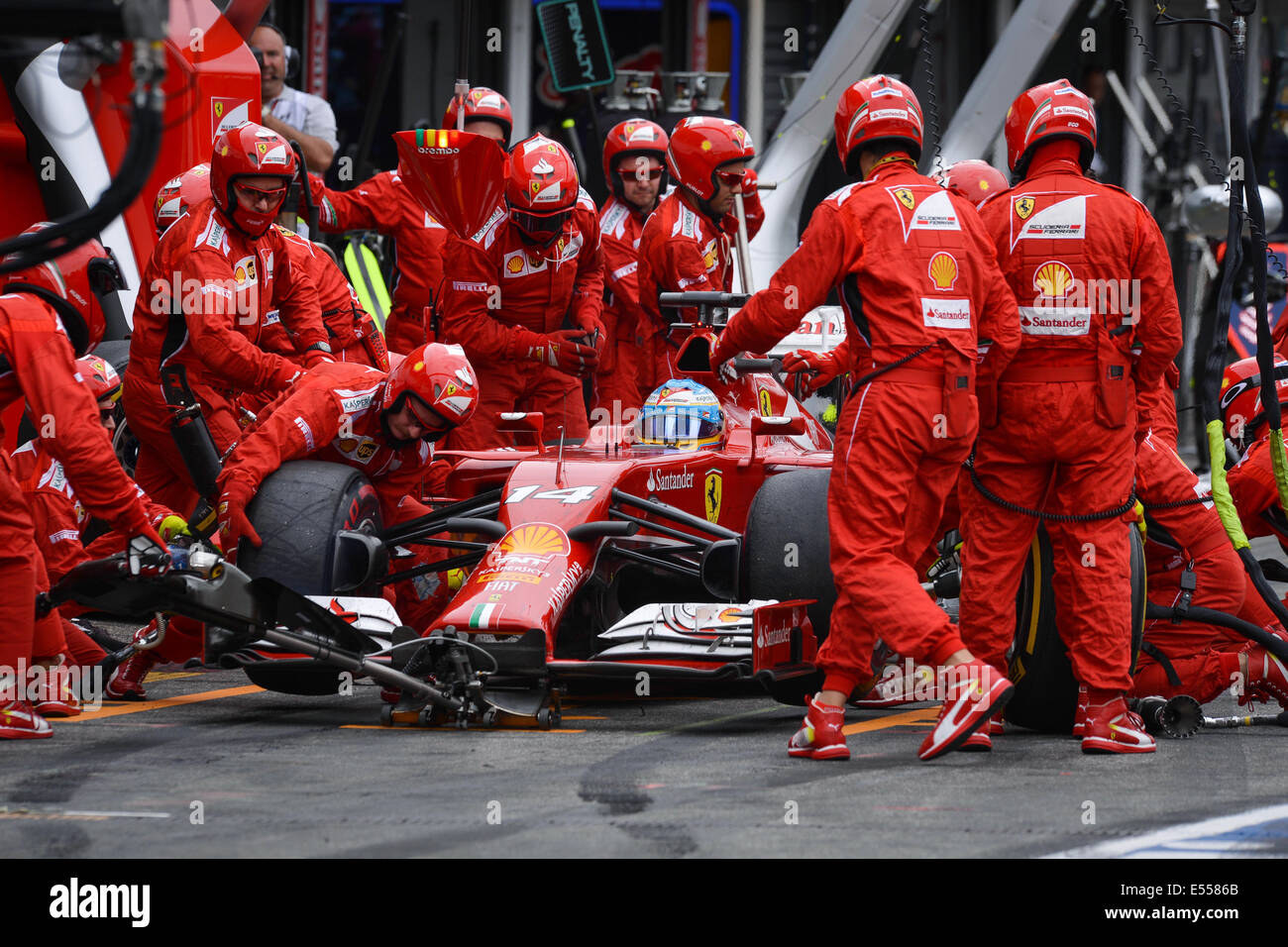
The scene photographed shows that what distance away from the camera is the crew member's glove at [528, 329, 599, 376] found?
985 centimetres

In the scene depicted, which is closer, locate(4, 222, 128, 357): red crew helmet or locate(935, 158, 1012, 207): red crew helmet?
locate(4, 222, 128, 357): red crew helmet

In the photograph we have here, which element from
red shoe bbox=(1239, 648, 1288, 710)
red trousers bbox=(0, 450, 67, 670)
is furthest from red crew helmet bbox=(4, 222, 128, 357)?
red shoe bbox=(1239, 648, 1288, 710)

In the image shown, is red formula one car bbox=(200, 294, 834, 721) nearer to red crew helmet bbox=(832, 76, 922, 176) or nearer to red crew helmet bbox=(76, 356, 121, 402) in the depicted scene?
red crew helmet bbox=(832, 76, 922, 176)

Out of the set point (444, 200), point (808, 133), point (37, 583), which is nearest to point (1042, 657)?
point (37, 583)

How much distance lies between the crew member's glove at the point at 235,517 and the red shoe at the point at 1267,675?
11.5ft

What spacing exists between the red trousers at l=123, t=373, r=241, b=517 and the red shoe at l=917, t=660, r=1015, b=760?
12.8 ft

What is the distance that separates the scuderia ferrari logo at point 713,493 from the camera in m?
8.02

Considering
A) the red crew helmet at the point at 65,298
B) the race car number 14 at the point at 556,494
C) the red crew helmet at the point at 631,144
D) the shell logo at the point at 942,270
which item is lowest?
the race car number 14 at the point at 556,494

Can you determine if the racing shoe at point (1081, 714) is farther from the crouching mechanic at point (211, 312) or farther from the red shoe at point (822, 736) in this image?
the crouching mechanic at point (211, 312)

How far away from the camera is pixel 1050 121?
684 cm

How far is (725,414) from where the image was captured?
8.50 meters

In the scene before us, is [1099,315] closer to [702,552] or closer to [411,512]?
[702,552]

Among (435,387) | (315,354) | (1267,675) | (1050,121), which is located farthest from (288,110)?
(1267,675)

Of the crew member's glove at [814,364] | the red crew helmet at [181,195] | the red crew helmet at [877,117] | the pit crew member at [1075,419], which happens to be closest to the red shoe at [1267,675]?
the pit crew member at [1075,419]
